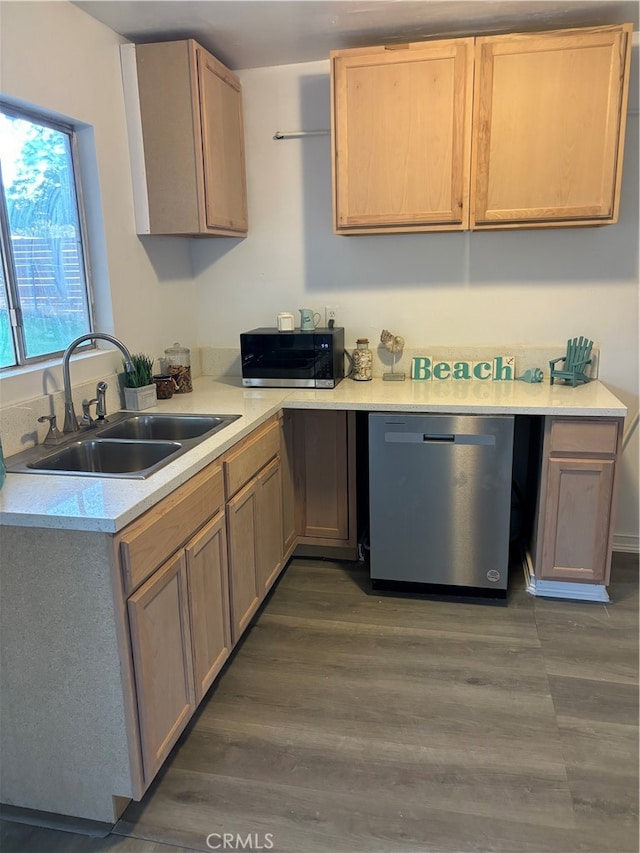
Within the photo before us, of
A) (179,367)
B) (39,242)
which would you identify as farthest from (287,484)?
(39,242)

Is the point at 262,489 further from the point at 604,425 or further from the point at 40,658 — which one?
the point at 604,425

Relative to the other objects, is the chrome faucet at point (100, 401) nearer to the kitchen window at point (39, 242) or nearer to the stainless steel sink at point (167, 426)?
the stainless steel sink at point (167, 426)

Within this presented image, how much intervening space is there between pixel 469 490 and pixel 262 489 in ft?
2.83

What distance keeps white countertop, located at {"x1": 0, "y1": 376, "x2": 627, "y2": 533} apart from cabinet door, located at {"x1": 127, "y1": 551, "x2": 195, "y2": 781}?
233mm

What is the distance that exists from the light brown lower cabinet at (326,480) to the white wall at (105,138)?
826 millimetres

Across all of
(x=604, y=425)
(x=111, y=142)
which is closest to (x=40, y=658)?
(x=111, y=142)

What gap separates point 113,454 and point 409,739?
4.41 ft

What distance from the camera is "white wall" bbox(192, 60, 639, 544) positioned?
2.93 meters

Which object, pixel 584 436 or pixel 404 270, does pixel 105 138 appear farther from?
pixel 584 436

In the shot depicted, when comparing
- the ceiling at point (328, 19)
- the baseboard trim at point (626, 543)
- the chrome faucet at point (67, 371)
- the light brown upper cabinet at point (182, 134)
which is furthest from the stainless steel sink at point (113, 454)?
the baseboard trim at point (626, 543)

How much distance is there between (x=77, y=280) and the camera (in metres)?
2.46

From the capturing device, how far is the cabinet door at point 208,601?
75.0 inches

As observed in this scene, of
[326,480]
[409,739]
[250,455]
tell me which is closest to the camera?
[409,739]

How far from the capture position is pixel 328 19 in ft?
8.10
